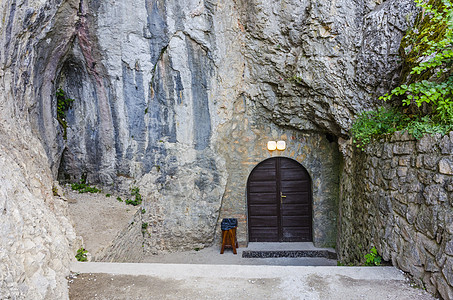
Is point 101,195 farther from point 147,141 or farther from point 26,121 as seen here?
point 26,121

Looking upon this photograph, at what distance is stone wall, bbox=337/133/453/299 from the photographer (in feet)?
7.27

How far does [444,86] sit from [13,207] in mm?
3731

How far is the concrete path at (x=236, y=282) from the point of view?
7.76ft

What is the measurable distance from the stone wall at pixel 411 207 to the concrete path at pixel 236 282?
0.73ft

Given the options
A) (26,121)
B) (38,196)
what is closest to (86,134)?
(26,121)

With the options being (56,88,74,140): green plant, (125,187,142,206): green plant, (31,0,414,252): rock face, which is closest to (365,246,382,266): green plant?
(31,0,414,252): rock face

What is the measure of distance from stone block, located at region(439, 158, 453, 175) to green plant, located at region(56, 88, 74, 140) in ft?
18.6

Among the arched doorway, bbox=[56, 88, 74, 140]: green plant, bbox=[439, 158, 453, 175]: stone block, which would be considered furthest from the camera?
the arched doorway

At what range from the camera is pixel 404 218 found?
2748 mm

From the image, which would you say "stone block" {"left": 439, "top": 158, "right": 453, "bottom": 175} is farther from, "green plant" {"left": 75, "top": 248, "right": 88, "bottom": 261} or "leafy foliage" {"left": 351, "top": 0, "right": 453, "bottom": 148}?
"green plant" {"left": 75, "top": 248, "right": 88, "bottom": 261}

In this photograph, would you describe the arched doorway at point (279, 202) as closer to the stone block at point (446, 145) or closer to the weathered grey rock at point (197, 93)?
the weathered grey rock at point (197, 93)

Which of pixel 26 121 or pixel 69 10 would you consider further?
pixel 69 10

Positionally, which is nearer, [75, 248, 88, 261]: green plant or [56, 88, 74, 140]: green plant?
[75, 248, 88, 261]: green plant

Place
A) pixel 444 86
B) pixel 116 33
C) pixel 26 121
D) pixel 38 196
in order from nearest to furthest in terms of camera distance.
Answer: pixel 444 86 → pixel 38 196 → pixel 26 121 → pixel 116 33
